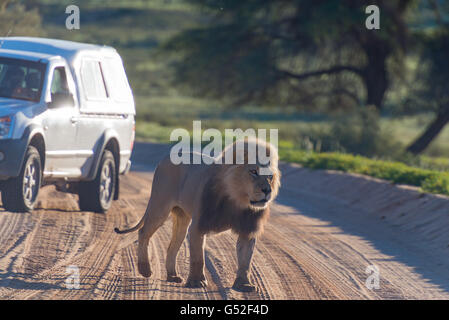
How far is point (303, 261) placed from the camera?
10055 millimetres

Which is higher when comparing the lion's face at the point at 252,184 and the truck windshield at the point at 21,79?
the truck windshield at the point at 21,79

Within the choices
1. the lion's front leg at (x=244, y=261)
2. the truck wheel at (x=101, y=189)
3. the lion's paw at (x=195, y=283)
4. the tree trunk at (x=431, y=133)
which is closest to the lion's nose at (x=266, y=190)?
the lion's front leg at (x=244, y=261)

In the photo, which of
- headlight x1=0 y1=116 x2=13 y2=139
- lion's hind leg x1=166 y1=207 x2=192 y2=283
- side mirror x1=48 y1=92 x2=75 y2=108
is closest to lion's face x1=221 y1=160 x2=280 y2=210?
lion's hind leg x1=166 y1=207 x2=192 y2=283

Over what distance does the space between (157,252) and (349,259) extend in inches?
90.8

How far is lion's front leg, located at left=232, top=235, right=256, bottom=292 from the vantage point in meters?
7.91

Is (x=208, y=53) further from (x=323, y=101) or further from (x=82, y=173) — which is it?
(x=82, y=173)

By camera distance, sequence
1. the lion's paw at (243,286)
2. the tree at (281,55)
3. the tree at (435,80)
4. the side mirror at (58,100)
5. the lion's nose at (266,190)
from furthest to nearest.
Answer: the tree at (281,55) → the tree at (435,80) → the side mirror at (58,100) → the lion's paw at (243,286) → the lion's nose at (266,190)

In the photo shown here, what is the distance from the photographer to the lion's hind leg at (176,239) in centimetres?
847

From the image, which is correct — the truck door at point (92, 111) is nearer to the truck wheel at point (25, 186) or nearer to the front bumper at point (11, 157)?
the truck wheel at point (25, 186)

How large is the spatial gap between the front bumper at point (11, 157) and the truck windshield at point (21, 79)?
1.04 meters

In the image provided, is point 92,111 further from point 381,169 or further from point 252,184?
point 381,169

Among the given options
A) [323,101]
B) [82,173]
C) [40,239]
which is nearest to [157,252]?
[40,239]

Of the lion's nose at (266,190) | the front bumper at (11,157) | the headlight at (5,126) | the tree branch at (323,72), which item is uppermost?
the tree branch at (323,72)

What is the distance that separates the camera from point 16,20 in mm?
21547
